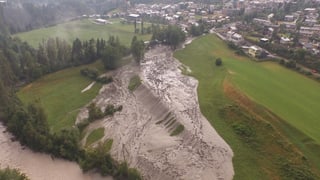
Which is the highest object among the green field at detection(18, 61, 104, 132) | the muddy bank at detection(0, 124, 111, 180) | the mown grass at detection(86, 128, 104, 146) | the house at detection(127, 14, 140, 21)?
the house at detection(127, 14, 140, 21)

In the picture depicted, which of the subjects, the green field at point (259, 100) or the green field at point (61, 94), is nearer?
the green field at point (259, 100)

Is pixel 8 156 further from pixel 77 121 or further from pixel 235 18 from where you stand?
pixel 235 18

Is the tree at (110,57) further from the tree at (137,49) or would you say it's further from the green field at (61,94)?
the tree at (137,49)

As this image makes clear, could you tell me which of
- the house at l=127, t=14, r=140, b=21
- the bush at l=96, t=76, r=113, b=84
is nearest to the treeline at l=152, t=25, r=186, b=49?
A: the bush at l=96, t=76, r=113, b=84

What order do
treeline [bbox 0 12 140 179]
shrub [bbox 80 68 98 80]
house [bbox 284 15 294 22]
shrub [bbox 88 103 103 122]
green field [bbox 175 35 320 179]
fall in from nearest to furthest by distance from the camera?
1. green field [bbox 175 35 320 179]
2. treeline [bbox 0 12 140 179]
3. shrub [bbox 88 103 103 122]
4. shrub [bbox 80 68 98 80]
5. house [bbox 284 15 294 22]

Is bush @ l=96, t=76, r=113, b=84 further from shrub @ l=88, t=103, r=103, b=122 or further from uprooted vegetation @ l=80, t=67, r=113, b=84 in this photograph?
shrub @ l=88, t=103, r=103, b=122

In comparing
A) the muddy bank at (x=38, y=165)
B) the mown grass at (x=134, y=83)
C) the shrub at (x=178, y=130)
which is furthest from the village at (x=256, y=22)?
the muddy bank at (x=38, y=165)
